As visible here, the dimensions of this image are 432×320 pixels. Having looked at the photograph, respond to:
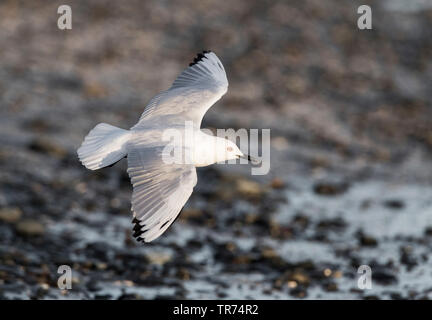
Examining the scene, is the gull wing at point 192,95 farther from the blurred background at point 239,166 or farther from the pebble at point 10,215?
the pebble at point 10,215

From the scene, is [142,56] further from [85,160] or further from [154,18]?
[85,160]

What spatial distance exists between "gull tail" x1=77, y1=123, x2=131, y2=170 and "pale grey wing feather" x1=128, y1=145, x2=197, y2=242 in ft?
0.51

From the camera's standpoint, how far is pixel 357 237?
866cm

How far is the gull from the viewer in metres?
5.64

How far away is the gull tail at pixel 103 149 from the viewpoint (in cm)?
611

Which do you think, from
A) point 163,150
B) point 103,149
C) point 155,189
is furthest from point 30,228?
point 155,189

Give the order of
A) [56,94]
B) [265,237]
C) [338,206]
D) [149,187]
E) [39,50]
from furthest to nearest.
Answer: [39,50], [56,94], [338,206], [265,237], [149,187]

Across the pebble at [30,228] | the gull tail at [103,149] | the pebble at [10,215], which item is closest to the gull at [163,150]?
the gull tail at [103,149]

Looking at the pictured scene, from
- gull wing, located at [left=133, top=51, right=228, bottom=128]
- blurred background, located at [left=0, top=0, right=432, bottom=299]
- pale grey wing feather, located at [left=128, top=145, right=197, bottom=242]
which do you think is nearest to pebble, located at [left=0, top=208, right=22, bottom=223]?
blurred background, located at [left=0, top=0, right=432, bottom=299]

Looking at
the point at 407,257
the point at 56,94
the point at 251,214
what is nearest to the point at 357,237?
the point at 407,257

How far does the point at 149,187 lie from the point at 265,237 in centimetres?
299

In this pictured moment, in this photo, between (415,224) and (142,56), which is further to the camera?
(142,56)

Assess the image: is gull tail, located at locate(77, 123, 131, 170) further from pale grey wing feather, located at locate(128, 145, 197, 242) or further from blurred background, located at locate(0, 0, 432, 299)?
blurred background, located at locate(0, 0, 432, 299)

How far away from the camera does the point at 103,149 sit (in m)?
6.18
